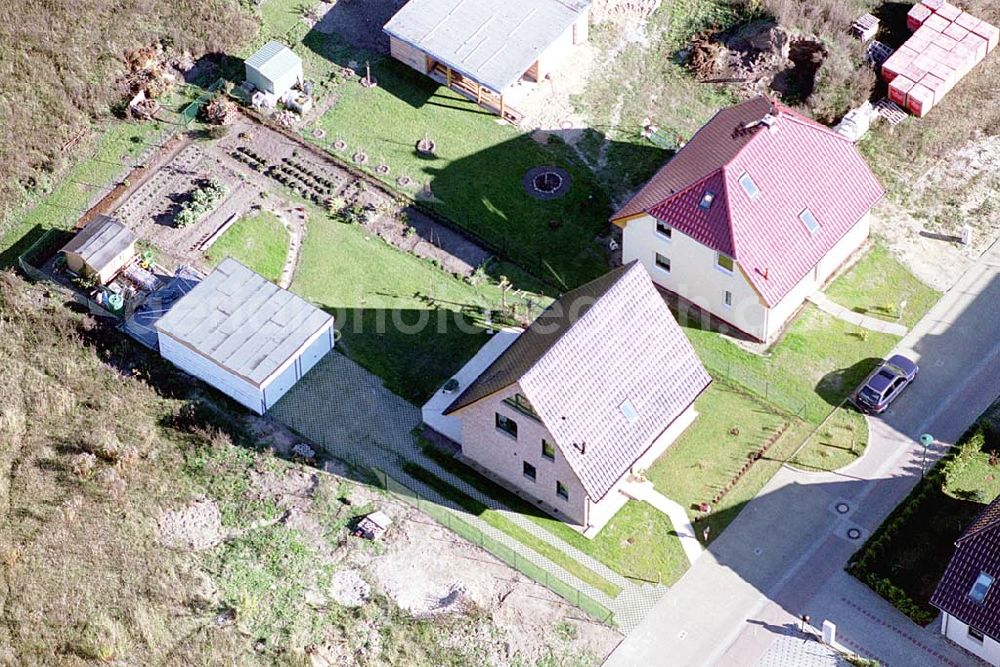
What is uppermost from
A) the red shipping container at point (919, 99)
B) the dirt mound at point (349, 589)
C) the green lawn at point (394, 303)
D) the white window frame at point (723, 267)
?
the red shipping container at point (919, 99)

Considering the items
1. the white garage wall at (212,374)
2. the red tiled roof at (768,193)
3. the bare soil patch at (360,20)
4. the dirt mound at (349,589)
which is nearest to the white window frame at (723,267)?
the red tiled roof at (768,193)

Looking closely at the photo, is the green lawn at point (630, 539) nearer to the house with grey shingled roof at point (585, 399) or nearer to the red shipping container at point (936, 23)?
the house with grey shingled roof at point (585, 399)

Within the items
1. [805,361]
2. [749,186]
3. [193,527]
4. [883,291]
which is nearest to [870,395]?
[805,361]

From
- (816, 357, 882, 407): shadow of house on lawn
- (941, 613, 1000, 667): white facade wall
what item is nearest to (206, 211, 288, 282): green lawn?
(816, 357, 882, 407): shadow of house on lawn

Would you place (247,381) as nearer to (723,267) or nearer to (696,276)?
(696,276)

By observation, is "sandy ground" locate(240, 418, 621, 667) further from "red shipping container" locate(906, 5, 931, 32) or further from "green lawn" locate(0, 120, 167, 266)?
"red shipping container" locate(906, 5, 931, 32)

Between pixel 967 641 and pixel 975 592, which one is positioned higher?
pixel 975 592

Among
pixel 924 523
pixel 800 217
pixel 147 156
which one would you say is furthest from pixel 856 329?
pixel 147 156
